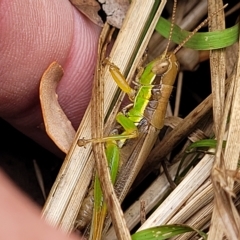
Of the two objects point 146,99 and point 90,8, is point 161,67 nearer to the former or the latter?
point 146,99

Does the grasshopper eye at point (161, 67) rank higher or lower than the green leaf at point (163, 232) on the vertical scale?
higher

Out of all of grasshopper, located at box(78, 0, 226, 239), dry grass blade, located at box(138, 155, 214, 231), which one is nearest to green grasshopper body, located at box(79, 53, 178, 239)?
grasshopper, located at box(78, 0, 226, 239)

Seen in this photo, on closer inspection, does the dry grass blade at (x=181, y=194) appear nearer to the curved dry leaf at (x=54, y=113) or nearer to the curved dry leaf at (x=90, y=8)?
the curved dry leaf at (x=54, y=113)

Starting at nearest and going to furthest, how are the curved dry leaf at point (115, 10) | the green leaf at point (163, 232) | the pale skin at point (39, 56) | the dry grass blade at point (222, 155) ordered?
the dry grass blade at point (222, 155) < the green leaf at point (163, 232) < the pale skin at point (39, 56) < the curved dry leaf at point (115, 10)

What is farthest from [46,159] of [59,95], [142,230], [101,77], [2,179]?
[2,179]

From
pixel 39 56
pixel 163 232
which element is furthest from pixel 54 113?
pixel 163 232

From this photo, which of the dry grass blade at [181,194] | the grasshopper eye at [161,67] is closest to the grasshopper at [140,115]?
the grasshopper eye at [161,67]
